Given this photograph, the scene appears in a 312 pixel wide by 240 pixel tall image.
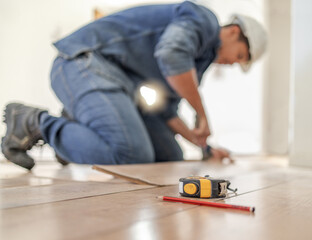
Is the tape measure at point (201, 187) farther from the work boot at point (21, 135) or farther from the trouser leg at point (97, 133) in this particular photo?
the work boot at point (21, 135)

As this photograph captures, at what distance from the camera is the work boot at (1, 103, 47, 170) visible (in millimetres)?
1363

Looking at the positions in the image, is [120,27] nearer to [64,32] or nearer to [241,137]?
[64,32]

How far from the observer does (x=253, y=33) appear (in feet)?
5.53

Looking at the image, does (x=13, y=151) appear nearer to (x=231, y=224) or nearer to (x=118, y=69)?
(x=118, y=69)

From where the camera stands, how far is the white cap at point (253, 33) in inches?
65.7

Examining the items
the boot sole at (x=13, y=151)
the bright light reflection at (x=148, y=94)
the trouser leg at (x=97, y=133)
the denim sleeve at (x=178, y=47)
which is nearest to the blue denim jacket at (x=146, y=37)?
the denim sleeve at (x=178, y=47)

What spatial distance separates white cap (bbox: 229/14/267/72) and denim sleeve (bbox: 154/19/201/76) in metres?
0.31

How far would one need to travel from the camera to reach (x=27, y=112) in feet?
4.63

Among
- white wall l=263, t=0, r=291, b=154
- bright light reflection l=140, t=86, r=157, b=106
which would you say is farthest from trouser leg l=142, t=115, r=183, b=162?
white wall l=263, t=0, r=291, b=154

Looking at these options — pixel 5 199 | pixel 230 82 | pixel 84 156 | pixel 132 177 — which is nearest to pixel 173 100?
pixel 84 156

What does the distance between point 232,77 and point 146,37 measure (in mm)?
2252

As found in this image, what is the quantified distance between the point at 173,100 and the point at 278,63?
7.94ft

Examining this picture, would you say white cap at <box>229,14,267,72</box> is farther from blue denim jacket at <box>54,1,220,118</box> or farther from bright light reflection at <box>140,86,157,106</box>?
bright light reflection at <box>140,86,157,106</box>

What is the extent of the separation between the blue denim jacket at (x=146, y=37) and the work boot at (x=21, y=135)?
290 mm
